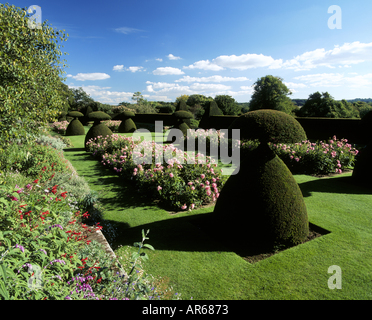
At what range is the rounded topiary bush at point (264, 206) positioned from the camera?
4.11m

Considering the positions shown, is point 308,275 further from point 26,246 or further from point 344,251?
point 26,246

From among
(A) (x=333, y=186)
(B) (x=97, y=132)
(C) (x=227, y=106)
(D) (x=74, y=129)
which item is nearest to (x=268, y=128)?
(A) (x=333, y=186)

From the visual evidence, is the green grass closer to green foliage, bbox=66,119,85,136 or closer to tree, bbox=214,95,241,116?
green foliage, bbox=66,119,85,136

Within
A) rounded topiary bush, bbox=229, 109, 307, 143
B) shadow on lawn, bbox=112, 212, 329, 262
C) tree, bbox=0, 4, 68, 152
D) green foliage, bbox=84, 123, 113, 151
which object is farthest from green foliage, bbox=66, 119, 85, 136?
rounded topiary bush, bbox=229, 109, 307, 143

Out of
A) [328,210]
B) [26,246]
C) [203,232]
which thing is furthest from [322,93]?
[26,246]

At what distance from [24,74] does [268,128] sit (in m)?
7.03

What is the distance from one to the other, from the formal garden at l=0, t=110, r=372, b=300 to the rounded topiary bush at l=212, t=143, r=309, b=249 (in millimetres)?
19

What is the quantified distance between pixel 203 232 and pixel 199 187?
6.58 ft

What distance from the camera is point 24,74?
6727 millimetres

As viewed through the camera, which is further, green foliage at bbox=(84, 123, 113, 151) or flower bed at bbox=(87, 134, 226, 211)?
green foliage at bbox=(84, 123, 113, 151)

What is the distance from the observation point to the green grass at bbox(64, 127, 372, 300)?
3350mm

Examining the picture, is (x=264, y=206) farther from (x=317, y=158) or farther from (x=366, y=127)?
(x=366, y=127)

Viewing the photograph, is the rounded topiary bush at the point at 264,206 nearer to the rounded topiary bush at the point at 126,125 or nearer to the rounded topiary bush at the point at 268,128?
the rounded topiary bush at the point at 268,128
